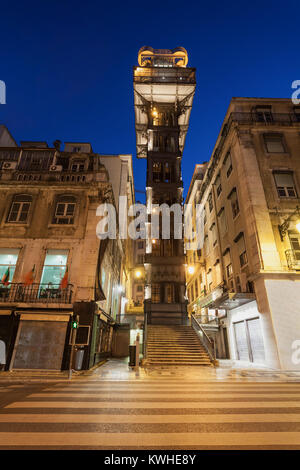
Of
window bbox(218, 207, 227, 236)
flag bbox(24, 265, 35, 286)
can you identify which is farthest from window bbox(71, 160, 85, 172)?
window bbox(218, 207, 227, 236)

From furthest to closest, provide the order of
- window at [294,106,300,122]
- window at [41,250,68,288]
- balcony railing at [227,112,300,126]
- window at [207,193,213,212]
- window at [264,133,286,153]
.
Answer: window at [207,193,213,212] → window at [294,106,300,122] → balcony railing at [227,112,300,126] → window at [264,133,286,153] → window at [41,250,68,288]

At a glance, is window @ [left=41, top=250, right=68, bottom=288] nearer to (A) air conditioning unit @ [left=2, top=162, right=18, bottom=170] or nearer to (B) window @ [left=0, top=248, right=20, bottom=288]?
(B) window @ [left=0, top=248, right=20, bottom=288]

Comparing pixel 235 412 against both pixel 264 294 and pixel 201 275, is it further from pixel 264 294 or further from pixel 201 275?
pixel 201 275

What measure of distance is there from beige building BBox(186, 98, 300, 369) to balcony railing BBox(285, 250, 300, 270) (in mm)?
56

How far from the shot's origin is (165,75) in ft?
118

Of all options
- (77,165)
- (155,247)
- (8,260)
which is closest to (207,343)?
(155,247)

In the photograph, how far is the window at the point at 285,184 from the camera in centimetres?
1759

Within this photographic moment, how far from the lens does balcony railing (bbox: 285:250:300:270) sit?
14922mm

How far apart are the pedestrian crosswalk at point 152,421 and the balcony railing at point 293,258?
10822mm

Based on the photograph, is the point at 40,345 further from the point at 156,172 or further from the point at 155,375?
the point at 156,172

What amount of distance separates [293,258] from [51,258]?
53.4 ft

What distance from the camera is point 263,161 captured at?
18.7 m

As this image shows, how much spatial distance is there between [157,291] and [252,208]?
13.7 metres
